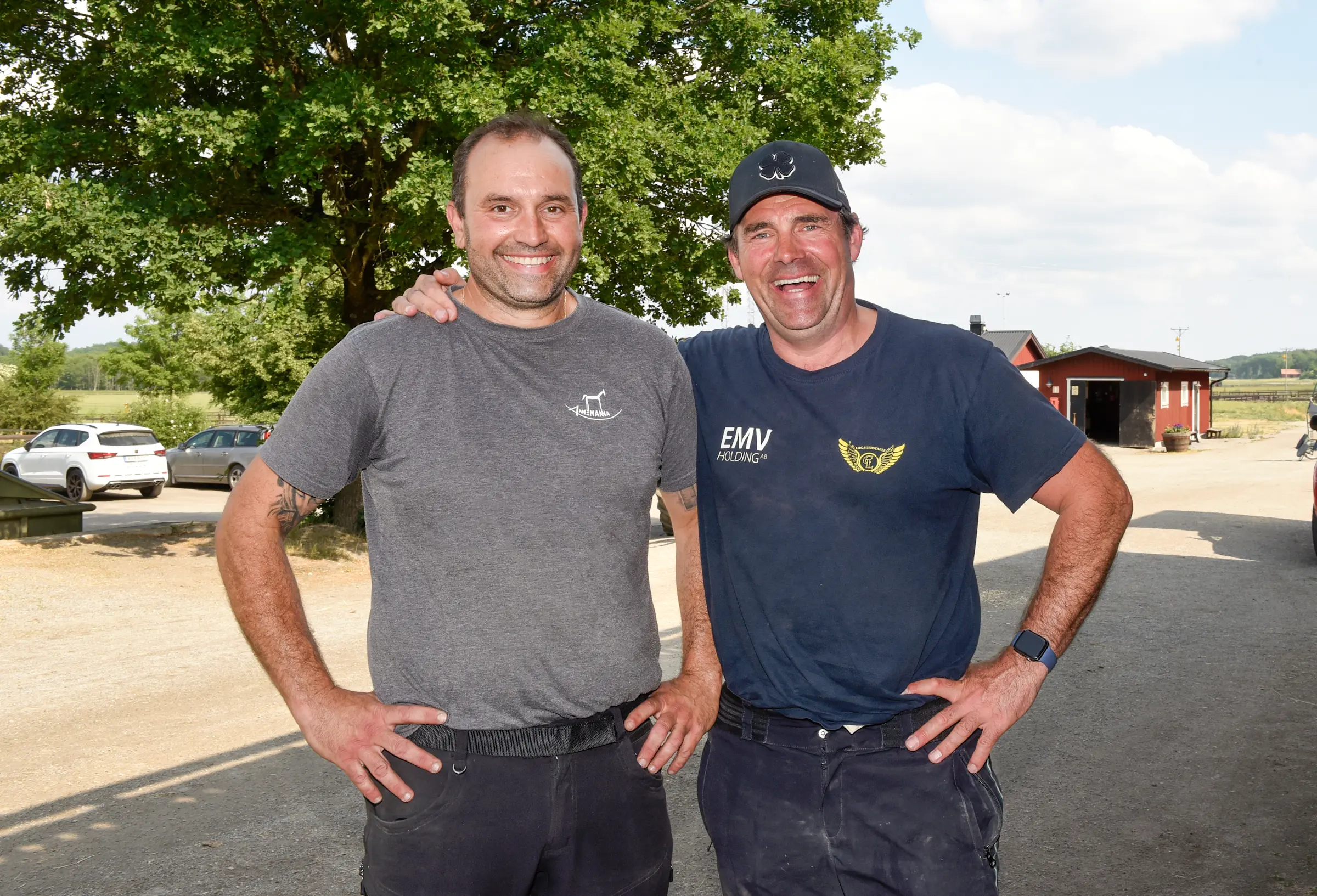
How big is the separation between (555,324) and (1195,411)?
168 feet

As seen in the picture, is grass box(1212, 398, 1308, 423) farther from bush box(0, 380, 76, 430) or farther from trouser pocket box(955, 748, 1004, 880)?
trouser pocket box(955, 748, 1004, 880)

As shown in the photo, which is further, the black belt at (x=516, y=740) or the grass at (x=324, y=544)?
the grass at (x=324, y=544)

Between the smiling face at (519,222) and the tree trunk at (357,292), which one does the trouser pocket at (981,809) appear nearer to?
the smiling face at (519,222)

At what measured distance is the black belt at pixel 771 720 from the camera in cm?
297

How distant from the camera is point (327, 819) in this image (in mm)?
5664

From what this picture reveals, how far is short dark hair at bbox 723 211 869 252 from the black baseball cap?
0.02 m

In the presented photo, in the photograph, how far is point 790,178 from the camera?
10.5 ft

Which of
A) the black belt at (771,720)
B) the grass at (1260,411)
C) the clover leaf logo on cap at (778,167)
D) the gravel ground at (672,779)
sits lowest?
the gravel ground at (672,779)

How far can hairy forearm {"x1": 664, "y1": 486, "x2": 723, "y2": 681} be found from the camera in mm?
3141

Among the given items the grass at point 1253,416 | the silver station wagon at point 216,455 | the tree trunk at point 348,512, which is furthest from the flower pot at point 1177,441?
the tree trunk at point 348,512

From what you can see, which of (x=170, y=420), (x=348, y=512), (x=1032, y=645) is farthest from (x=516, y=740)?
(x=170, y=420)

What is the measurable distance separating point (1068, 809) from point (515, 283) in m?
4.49

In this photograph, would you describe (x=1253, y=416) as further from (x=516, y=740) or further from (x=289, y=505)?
(x=289, y=505)

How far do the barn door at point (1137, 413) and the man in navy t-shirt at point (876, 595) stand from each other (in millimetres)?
45047
